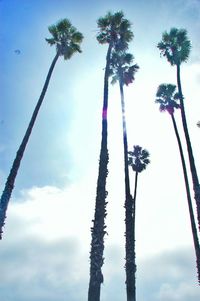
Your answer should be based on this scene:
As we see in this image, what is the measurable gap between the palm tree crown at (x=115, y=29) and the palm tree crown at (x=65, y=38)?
2.09 metres

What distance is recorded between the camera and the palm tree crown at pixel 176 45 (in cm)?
3080

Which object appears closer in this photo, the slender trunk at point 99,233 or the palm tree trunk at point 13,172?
the slender trunk at point 99,233

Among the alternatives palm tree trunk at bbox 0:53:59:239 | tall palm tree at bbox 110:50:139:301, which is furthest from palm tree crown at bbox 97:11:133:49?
palm tree trunk at bbox 0:53:59:239

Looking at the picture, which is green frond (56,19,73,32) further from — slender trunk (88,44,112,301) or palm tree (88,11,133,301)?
slender trunk (88,44,112,301)

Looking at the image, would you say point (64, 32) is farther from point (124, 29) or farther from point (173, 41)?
point (173, 41)

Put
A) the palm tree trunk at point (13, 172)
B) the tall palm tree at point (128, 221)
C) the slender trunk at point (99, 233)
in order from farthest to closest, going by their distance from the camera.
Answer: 1. the tall palm tree at point (128, 221)
2. the palm tree trunk at point (13, 172)
3. the slender trunk at point (99, 233)

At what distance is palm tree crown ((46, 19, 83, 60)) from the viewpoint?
27989 millimetres

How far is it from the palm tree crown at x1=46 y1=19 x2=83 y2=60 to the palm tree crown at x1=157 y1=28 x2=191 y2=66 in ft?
29.9

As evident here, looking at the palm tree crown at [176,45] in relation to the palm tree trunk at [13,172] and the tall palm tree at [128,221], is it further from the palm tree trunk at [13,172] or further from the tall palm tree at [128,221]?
the palm tree trunk at [13,172]

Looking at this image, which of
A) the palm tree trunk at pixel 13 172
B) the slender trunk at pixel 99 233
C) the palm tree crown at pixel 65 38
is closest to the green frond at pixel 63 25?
the palm tree crown at pixel 65 38

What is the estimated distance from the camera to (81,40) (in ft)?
93.0

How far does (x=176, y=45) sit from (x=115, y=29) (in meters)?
6.88

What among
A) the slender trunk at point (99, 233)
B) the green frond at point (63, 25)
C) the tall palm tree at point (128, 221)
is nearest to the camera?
the slender trunk at point (99, 233)

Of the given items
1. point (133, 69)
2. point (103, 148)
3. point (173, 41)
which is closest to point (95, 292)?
point (103, 148)
